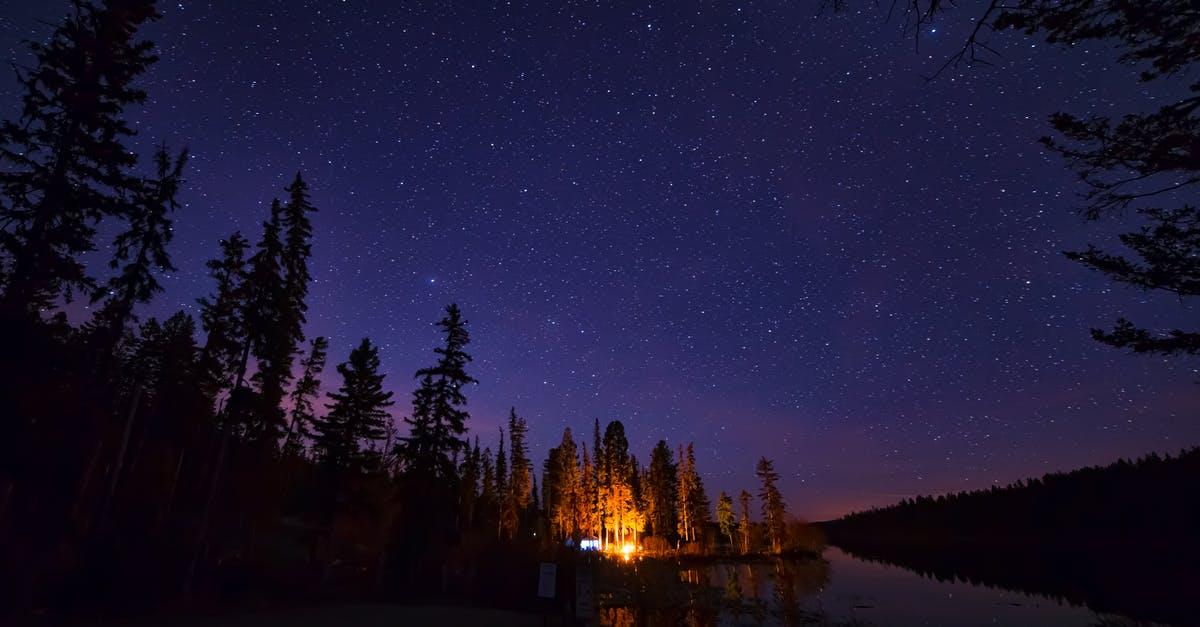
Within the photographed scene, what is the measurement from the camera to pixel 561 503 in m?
72.9

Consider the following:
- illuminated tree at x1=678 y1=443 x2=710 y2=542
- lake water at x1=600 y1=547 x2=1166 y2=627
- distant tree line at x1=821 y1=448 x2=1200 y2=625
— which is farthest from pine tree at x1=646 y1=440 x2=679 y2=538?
lake water at x1=600 y1=547 x2=1166 y2=627

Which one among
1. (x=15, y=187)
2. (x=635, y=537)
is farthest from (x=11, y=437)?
(x=635, y=537)

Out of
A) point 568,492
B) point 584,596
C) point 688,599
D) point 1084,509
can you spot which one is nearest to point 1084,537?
point 1084,509

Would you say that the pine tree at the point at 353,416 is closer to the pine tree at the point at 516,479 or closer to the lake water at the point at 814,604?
the lake water at the point at 814,604

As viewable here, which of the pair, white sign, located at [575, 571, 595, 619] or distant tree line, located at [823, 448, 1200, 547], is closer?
white sign, located at [575, 571, 595, 619]

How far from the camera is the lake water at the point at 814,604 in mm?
23188

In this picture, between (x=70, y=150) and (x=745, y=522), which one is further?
(x=745, y=522)

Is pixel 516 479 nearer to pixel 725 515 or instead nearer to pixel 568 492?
pixel 568 492

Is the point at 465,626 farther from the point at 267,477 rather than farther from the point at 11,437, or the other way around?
the point at 267,477

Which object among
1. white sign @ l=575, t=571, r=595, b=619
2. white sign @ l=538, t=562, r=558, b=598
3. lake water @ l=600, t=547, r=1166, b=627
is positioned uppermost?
white sign @ l=538, t=562, r=558, b=598

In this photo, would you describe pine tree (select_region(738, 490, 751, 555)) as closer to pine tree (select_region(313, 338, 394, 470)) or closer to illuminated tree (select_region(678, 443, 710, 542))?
illuminated tree (select_region(678, 443, 710, 542))

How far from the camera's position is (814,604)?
28.5m

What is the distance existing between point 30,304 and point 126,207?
3644 millimetres

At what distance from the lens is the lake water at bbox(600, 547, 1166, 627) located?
23188 mm
